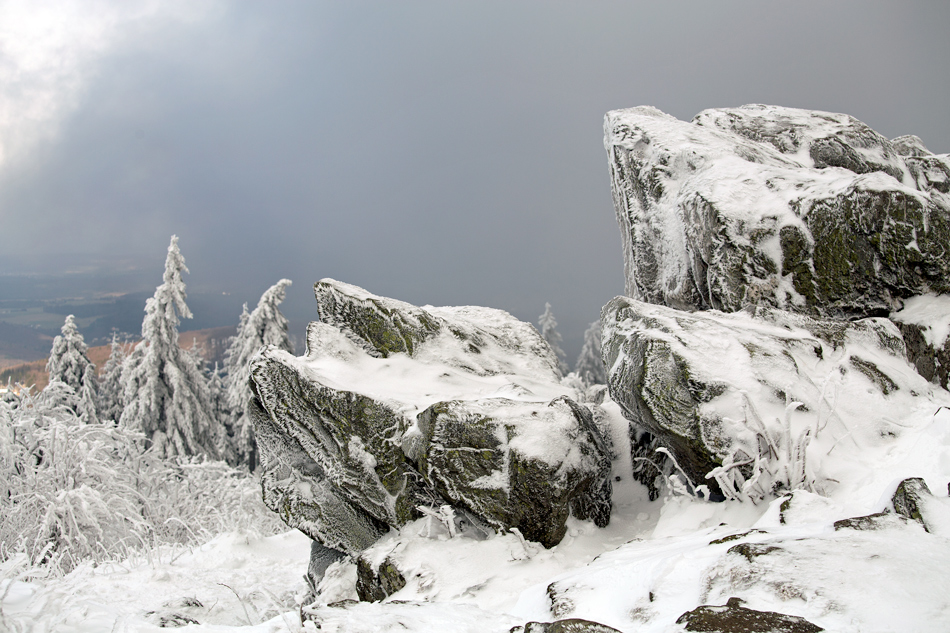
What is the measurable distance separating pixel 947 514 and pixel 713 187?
677cm

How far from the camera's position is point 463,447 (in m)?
6.52

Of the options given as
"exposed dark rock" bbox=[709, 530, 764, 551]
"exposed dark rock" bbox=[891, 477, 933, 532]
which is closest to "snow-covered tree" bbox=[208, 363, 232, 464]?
"exposed dark rock" bbox=[709, 530, 764, 551]

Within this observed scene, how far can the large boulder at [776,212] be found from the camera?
7.84 meters

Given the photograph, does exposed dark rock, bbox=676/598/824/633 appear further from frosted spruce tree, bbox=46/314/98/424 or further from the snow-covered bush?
frosted spruce tree, bbox=46/314/98/424

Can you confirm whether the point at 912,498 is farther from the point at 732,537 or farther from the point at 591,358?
the point at 591,358

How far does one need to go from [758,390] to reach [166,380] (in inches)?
950

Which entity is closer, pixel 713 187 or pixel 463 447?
pixel 463 447

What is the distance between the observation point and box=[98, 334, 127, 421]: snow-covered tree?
93.5 ft

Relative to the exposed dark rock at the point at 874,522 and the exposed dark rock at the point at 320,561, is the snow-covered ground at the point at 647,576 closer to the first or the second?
the exposed dark rock at the point at 874,522

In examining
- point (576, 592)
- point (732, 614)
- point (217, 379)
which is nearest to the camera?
point (732, 614)

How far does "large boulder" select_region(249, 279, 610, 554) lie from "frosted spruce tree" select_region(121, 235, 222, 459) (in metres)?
16.1

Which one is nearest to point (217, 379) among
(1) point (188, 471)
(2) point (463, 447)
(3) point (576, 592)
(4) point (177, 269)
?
(4) point (177, 269)

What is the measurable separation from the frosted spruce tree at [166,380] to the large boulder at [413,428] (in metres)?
16.1

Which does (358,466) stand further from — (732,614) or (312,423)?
(732,614)
